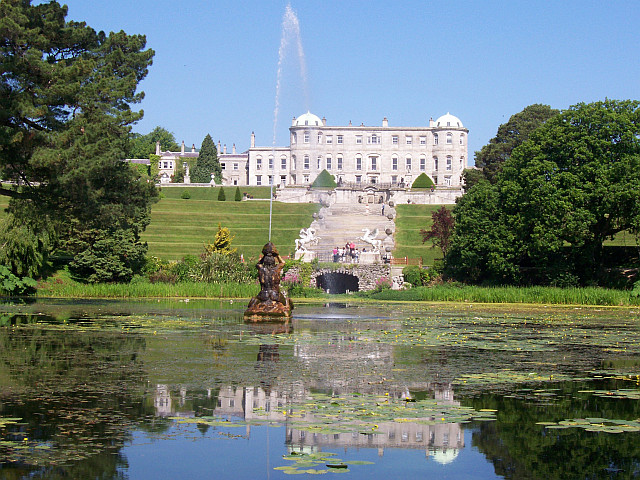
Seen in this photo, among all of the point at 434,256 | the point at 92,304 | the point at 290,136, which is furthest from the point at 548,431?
the point at 290,136

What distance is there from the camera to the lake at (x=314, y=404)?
8.69 meters

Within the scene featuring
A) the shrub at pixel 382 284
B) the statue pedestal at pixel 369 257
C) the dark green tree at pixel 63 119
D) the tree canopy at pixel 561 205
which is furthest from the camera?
the statue pedestal at pixel 369 257

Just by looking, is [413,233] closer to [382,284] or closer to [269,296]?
[382,284]

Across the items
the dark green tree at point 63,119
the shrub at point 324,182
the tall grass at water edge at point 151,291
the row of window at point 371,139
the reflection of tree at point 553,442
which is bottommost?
the reflection of tree at point 553,442

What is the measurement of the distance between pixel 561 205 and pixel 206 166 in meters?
85.5

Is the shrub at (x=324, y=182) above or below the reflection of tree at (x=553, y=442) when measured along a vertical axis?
above

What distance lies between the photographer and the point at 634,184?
41.8 m

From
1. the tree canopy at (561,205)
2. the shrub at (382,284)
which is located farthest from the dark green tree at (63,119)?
the tree canopy at (561,205)

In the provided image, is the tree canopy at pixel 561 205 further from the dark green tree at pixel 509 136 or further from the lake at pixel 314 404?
the dark green tree at pixel 509 136

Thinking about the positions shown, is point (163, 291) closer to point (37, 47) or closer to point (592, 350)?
point (37, 47)

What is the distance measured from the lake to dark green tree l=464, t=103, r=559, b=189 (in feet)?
218

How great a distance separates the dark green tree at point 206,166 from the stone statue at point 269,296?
95869 mm

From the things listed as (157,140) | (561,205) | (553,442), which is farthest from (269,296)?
(157,140)

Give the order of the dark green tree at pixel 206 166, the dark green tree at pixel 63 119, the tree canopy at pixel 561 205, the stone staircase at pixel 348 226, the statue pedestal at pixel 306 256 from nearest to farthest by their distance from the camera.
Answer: the dark green tree at pixel 63 119 < the tree canopy at pixel 561 205 < the statue pedestal at pixel 306 256 < the stone staircase at pixel 348 226 < the dark green tree at pixel 206 166
